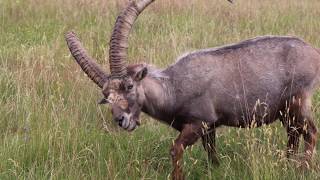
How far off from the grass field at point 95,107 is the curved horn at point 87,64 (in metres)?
0.73

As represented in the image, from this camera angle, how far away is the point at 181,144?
5395 mm

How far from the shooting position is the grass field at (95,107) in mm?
5352

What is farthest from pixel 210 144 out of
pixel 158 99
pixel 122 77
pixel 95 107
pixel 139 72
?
pixel 95 107

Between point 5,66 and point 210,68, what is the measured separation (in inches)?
126

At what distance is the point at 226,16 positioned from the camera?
39.7 ft

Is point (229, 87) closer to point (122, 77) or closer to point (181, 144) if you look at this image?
point (181, 144)

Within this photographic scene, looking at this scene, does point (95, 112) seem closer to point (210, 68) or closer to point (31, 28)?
point (210, 68)

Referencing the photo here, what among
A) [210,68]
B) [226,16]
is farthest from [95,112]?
[226,16]

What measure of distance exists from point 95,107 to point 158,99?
135 cm

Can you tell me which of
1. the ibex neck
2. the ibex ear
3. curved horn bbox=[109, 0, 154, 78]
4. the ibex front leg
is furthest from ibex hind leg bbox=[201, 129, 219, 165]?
curved horn bbox=[109, 0, 154, 78]

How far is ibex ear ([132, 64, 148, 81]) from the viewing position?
5.50 metres

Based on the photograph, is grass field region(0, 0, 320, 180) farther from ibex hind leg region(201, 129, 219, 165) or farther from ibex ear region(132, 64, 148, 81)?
ibex ear region(132, 64, 148, 81)

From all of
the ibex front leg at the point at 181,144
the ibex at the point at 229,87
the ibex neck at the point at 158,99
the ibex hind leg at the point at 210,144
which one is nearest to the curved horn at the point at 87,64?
the ibex at the point at 229,87

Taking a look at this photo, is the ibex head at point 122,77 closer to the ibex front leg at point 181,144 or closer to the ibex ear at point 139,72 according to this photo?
the ibex ear at point 139,72
